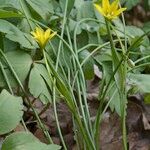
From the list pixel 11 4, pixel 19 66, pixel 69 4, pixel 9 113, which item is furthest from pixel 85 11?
pixel 9 113

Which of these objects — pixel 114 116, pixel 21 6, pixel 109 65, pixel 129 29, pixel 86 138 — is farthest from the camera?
pixel 129 29

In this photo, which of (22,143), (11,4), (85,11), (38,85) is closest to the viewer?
(22,143)

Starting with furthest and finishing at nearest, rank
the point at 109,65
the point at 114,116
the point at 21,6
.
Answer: the point at 114,116
the point at 109,65
the point at 21,6

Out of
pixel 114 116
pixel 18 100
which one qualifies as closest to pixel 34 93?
pixel 18 100

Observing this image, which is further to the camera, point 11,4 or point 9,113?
point 11,4

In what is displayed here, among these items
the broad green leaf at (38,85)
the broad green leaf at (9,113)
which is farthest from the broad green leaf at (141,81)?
the broad green leaf at (9,113)

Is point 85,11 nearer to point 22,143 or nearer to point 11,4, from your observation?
point 11,4

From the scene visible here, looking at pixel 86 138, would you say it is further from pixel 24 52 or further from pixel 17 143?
pixel 24 52
